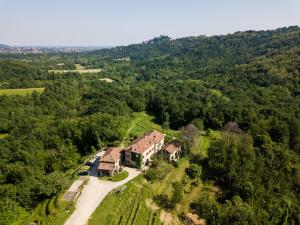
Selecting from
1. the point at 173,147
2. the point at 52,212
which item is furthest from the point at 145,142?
the point at 52,212

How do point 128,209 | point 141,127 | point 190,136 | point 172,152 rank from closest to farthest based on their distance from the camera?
1. point 128,209
2. point 172,152
3. point 190,136
4. point 141,127

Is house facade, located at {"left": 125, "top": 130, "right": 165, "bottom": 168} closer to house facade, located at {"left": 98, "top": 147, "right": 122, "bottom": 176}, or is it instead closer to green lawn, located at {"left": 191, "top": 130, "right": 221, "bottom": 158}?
house facade, located at {"left": 98, "top": 147, "right": 122, "bottom": 176}

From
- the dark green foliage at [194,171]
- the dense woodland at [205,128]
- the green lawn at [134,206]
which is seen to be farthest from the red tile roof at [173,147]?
the green lawn at [134,206]

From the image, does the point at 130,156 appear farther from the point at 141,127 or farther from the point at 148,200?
the point at 141,127

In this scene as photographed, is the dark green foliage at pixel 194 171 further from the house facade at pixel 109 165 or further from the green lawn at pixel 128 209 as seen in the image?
the house facade at pixel 109 165

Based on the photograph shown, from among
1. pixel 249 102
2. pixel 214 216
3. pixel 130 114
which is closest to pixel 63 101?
pixel 130 114

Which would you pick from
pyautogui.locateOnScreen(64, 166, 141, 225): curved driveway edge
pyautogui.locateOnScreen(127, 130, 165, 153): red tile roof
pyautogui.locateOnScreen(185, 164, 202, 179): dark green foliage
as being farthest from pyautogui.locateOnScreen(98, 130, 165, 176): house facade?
pyautogui.locateOnScreen(185, 164, 202, 179): dark green foliage

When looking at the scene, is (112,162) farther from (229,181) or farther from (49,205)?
(229,181)
